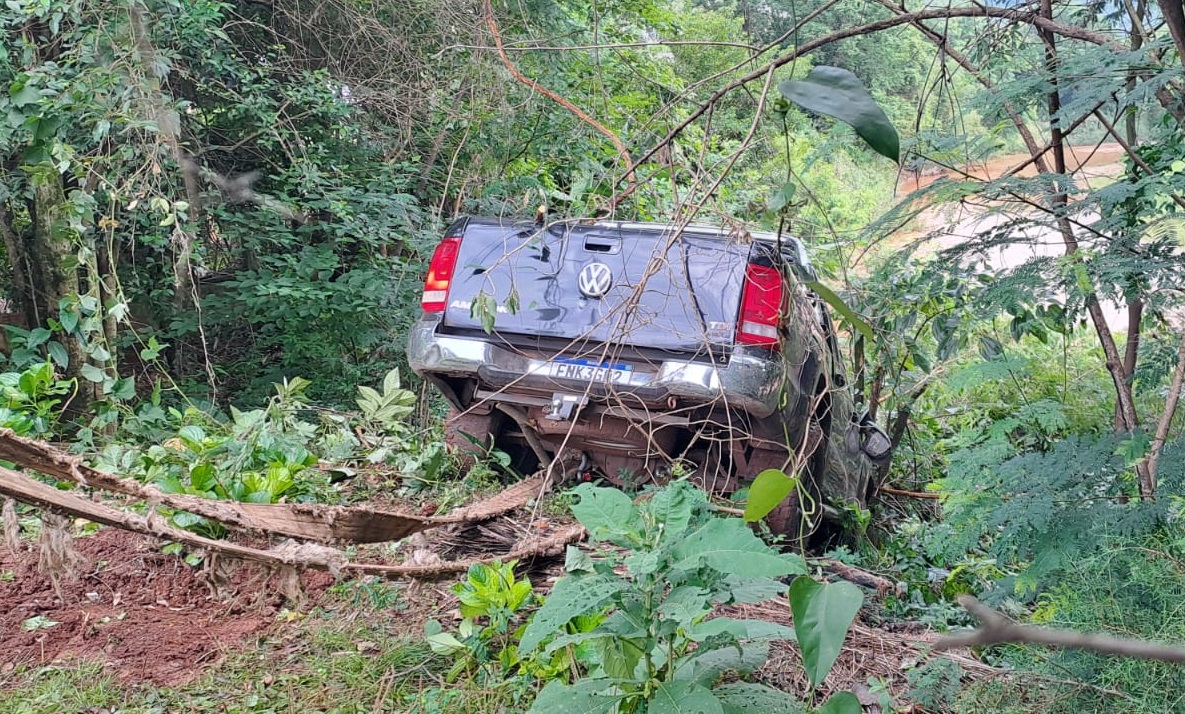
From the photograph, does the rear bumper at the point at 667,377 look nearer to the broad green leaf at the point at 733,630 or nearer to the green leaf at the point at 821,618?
the broad green leaf at the point at 733,630

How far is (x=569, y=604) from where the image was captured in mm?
2561

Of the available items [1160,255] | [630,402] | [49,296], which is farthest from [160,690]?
[49,296]

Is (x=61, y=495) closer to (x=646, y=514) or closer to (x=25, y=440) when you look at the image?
(x=25, y=440)

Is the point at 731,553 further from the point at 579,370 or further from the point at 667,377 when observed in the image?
the point at 579,370

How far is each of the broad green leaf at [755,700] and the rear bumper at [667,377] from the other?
60.2 inches

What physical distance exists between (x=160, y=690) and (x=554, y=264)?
2.54 metres

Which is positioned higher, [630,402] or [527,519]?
[630,402]

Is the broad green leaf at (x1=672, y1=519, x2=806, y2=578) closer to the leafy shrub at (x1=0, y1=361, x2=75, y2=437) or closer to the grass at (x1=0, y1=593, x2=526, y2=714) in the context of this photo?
the grass at (x1=0, y1=593, x2=526, y2=714)

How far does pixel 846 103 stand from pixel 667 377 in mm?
2511

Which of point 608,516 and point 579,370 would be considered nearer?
point 608,516

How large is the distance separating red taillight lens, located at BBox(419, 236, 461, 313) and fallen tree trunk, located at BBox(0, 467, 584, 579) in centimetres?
152

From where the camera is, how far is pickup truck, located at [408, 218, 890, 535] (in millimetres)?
4281

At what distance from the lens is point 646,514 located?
2963mm

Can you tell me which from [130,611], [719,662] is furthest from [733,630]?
[130,611]
